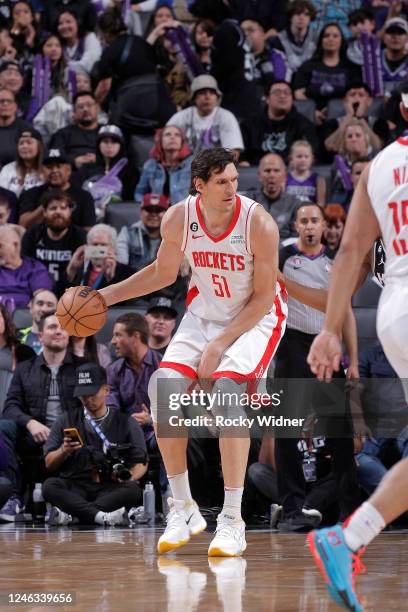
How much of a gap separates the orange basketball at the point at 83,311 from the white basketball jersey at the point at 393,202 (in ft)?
7.31

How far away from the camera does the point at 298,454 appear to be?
23.2ft

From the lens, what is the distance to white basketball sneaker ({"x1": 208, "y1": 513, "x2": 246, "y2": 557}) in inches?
205

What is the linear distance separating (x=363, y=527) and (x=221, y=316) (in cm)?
228

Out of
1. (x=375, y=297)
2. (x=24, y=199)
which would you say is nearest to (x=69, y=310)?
(x=375, y=297)

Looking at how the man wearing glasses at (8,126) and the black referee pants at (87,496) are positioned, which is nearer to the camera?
the black referee pants at (87,496)

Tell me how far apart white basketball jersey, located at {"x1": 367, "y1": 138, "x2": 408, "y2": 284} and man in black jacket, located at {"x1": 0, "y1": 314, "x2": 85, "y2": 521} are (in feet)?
14.8

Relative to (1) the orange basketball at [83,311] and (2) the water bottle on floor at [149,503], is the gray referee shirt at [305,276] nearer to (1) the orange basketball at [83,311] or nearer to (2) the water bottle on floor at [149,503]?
(2) the water bottle on floor at [149,503]

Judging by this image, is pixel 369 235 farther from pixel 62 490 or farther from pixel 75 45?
pixel 75 45

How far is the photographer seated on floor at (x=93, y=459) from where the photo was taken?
739 centimetres

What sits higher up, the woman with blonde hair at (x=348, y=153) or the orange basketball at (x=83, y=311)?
the woman with blonde hair at (x=348, y=153)

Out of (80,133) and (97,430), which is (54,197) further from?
(97,430)

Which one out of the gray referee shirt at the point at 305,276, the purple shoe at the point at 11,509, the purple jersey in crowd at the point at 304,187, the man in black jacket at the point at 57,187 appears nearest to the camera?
the gray referee shirt at the point at 305,276

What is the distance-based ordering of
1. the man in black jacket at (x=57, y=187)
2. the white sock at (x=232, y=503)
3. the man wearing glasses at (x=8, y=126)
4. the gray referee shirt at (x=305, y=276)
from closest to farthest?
the white sock at (x=232, y=503), the gray referee shirt at (x=305, y=276), the man in black jacket at (x=57, y=187), the man wearing glasses at (x=8, y=126)

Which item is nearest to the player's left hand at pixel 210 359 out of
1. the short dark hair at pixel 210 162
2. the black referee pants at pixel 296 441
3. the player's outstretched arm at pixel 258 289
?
the player's outstretched arm at pixel 258 289
